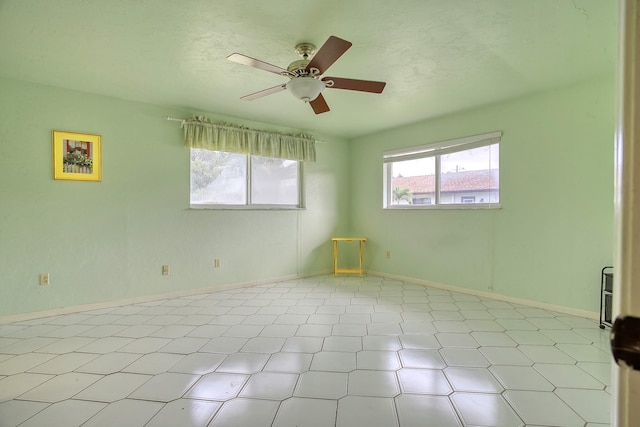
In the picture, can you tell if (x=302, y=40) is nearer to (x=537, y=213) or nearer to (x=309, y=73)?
(x=309, y=73)

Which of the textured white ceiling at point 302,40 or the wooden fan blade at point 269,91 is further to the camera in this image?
the wooden fan blade at point 269,91

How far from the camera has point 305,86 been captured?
85.3 inches

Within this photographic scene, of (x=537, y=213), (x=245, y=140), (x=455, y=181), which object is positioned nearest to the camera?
(x=537, y=213)

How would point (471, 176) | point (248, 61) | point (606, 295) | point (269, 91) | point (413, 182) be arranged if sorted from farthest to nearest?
1. point (413, 182)
2. point (471, 176)
3. point (606, 295)
4. point (269, 91)
5. point (248, 61)

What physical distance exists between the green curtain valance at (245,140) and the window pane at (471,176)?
2037mm

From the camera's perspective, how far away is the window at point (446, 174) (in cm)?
366

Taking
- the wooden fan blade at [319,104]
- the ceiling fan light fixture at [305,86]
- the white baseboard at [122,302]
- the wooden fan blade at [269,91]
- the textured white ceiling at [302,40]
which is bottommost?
the white baseboard at [122,302]

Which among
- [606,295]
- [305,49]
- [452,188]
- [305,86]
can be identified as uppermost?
[305,49]

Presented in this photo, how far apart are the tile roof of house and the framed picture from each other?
3986 millimetres

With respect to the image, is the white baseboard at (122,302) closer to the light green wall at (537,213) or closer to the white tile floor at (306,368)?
the white tile floor at (306,368)

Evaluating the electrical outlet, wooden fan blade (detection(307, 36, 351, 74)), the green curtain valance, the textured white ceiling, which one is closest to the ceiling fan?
wooden fan blade (detection(307, 36, 351, 74))

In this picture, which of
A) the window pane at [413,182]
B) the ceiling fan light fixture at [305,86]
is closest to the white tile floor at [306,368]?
the window pane at [413,182]

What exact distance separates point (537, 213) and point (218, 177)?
12.8ft

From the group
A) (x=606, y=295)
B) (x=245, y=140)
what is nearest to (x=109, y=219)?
(x=245, y=140)
